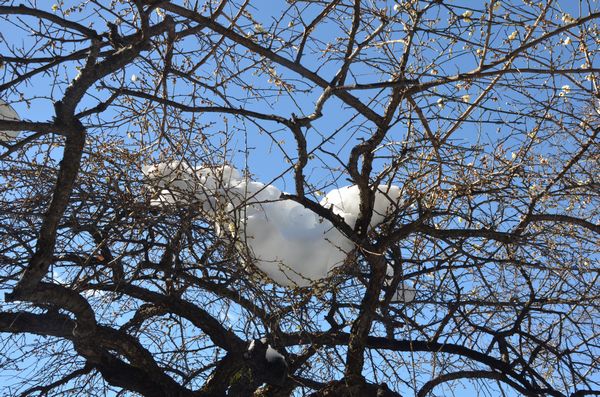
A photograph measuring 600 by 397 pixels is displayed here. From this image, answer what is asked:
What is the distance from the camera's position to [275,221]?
448 centimetres

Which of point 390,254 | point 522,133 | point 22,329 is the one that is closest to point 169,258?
point 22,329

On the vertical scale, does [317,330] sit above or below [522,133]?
below

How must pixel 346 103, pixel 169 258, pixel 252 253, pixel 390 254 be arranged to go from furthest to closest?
pixel 390 254 → pixel 169 258 → pixel 252 253 → pixel 346 103

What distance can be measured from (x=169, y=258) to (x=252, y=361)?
88 cm

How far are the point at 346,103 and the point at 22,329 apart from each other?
237 cm

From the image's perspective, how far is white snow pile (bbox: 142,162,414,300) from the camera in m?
4.30

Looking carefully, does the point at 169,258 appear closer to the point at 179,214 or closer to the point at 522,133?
the point at 179,214

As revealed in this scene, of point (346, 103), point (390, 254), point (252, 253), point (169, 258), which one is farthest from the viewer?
point (390, 254)

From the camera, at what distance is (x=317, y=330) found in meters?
4.44

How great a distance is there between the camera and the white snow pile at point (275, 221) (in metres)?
4.30

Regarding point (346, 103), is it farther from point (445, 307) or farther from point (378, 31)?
point (445, 307)

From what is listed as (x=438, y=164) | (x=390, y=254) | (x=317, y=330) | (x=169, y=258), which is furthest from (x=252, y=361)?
(x=438, y=164)

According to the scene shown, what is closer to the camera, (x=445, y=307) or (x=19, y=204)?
(x=19, y=204)

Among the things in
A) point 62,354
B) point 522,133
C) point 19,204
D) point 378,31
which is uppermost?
point 378,31
